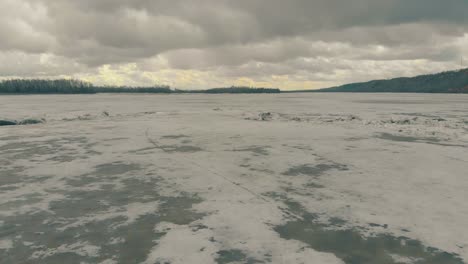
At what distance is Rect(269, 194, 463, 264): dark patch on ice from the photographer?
4.46 m

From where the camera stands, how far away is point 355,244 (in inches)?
193

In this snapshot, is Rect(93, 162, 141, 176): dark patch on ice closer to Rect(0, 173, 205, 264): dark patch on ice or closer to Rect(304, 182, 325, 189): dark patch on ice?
Rect(0, 173, 205, 264): dark patch on ice

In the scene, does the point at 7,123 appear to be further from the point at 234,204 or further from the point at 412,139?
the point at 412,139

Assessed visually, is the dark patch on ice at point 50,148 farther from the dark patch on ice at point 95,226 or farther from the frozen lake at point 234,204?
the dark patch on ice at point 95,226

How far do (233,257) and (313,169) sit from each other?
565 centimetres

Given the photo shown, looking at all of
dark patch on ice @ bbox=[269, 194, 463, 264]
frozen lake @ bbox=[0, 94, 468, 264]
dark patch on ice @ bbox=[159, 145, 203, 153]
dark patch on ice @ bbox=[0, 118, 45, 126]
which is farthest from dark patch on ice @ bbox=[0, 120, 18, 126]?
dark patch on ice @ bbox=[269, 194, 463, 264]

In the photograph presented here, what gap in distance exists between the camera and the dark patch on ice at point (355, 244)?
4465mm

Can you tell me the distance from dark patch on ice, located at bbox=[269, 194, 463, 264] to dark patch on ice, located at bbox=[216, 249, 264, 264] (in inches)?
34.9

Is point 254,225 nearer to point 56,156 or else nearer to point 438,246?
point 438,246

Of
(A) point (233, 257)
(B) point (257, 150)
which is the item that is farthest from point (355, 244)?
(B) point (257, 150)

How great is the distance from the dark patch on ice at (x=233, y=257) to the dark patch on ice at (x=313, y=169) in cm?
466

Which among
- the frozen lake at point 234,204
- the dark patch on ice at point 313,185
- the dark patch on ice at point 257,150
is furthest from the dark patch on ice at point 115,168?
the dark patch on ice at point 313,185

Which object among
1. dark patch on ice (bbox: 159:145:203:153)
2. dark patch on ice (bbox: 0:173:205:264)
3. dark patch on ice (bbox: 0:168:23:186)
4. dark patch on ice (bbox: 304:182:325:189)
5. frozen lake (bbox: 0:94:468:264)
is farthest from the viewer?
dark patch on ice (bbox: 159:145:203:153)

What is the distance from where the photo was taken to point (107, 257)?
4.49 m
